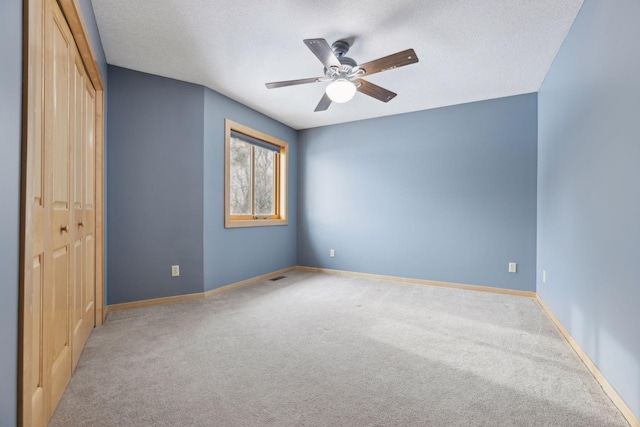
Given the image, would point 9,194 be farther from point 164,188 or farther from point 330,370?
point 164,188

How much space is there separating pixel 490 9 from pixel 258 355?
9.58 ft

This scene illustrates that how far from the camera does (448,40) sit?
2.58 m

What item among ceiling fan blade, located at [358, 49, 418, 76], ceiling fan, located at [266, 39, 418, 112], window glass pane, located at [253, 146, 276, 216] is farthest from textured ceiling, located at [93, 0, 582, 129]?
window glass pane, located at [253, 146, 276, 216]

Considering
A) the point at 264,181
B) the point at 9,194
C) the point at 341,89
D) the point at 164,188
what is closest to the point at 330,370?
the point at 9,194

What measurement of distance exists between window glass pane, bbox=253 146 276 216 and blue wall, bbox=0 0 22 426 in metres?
3.63

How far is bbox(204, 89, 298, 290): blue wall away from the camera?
3.62 m

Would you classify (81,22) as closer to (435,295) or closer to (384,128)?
(384,128)

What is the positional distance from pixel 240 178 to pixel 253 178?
0.24 m

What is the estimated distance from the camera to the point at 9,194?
37.6 inches

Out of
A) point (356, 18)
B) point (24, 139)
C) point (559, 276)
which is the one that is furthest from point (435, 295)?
point (24, 139)

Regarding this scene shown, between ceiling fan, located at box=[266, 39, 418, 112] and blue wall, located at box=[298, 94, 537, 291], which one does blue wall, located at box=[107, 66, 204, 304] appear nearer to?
ceiling fan, located at box=[266, 39, 418, 112]

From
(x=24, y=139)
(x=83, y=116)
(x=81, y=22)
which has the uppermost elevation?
(x=81, y=22)

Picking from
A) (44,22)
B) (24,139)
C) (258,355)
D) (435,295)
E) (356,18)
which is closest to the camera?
(24,139)

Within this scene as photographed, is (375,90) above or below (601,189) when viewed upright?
above
